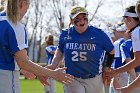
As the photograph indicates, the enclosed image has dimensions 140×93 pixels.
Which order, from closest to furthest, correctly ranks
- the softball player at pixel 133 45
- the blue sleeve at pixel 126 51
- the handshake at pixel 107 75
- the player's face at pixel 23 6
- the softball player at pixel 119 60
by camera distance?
the softball player at pixel 133 45, the player's face at pixel 23 6, the handshake at pixel 107 75, the blue sleeve at pixel 126 51, the softball player at pixel 119 60

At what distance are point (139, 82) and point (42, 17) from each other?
55.4 meters

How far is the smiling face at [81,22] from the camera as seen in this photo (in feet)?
26.9

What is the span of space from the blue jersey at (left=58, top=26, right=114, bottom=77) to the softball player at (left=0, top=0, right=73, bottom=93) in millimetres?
2291

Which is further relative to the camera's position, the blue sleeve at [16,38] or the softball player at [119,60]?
the softball player at [119,60]

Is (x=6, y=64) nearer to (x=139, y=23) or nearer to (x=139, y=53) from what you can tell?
(x=139, y=53)

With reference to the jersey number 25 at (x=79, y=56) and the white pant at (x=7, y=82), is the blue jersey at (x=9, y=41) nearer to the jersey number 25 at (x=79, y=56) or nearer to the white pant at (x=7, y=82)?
the white pant at (x=7, y=82)

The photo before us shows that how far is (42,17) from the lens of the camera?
6066 cm

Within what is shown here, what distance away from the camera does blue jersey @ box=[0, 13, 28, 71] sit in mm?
5617

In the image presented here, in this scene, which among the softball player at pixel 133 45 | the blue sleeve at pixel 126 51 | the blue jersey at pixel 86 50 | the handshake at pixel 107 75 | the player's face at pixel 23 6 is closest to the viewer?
the softball player at pixel 133 45

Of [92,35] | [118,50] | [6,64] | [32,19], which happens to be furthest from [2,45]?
[32,19]

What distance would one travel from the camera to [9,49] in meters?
5.70

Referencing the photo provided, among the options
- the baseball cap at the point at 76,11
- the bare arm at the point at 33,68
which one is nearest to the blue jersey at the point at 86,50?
the baseball cap at the point at 76,11

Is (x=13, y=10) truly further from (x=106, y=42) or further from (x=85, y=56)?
(x=106, y=42)

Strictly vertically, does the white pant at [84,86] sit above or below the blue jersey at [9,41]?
below
